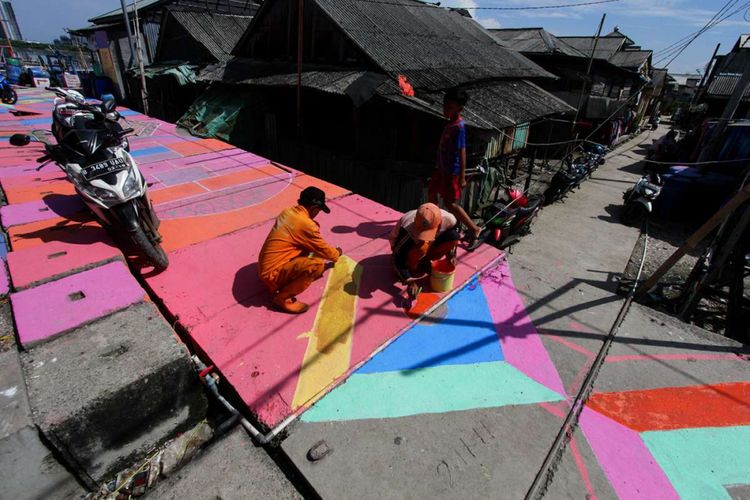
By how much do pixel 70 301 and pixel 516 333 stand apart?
14.1 feet

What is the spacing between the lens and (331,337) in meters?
3.55

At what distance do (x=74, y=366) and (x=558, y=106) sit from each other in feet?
38.6

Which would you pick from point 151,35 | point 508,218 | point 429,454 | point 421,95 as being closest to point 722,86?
Answer: point 508,218

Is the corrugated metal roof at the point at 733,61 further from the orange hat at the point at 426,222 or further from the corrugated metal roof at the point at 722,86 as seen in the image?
the orange hat at the point at 426,222

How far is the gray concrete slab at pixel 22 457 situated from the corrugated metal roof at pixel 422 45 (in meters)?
7.93

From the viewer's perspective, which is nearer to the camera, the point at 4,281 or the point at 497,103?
the point at 4,281

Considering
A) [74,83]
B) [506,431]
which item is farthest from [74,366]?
[74,83]

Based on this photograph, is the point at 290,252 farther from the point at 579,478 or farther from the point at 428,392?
the point at 579,478

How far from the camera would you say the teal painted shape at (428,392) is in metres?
2.95

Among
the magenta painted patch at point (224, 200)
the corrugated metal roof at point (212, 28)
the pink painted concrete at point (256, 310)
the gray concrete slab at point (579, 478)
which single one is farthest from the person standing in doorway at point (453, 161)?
the corrugated metal roof at point (212, 28)

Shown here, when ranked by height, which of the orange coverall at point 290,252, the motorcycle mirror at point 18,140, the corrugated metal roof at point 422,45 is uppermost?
the corrugated metal roof at point 422,45

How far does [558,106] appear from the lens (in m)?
10.1

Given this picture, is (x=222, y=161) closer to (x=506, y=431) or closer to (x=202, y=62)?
(x=506, y=431)

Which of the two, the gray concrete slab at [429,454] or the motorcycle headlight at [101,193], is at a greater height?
the motorcycle headlight at [101,193]
